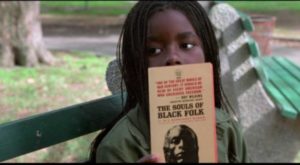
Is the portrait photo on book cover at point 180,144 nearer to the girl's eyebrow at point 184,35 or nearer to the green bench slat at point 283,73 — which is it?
the girl's eyebrow at point 184,35

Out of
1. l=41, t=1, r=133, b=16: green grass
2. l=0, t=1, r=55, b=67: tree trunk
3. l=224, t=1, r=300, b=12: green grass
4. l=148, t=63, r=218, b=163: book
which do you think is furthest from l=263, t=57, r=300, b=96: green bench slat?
l=41, t=1, r=133, b=16: green grass

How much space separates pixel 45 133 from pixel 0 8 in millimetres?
5610

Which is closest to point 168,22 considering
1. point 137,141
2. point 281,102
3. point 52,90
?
point 137,141

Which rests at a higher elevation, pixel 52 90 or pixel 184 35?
pixel 184 35

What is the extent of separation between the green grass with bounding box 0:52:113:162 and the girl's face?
2.53 meters

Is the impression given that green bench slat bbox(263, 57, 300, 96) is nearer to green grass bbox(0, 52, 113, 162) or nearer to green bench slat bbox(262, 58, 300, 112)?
green bench slat bbox(262, 58, 300, 112)

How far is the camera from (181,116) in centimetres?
142

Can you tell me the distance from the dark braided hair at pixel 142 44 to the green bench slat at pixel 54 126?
0.58 ft

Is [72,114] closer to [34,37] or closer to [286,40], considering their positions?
[34,37]

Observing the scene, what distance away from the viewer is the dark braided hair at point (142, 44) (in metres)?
1.73

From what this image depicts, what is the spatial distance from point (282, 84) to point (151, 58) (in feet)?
8.50

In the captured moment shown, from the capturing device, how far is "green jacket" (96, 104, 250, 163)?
5.26 ft

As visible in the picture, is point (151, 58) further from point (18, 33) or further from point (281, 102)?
point (18, 33)

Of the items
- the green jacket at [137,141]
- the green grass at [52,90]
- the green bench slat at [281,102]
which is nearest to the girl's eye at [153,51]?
the green jacket at [137,141]
